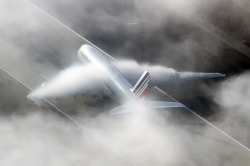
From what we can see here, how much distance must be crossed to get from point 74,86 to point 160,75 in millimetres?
15278

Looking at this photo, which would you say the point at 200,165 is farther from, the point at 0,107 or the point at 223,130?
the point at 0,107

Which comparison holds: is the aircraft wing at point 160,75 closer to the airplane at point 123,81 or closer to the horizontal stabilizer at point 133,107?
the airplane at point 123,81

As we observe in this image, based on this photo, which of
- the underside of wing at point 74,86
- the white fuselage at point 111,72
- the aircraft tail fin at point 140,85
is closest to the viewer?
the aircraft tail fin at point 140,85

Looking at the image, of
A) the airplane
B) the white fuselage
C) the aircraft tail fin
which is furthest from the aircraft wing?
the aircraft tail fin

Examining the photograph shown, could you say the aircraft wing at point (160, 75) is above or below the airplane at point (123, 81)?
above

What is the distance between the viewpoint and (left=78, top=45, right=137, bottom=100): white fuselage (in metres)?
46.5

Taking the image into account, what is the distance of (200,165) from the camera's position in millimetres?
44531

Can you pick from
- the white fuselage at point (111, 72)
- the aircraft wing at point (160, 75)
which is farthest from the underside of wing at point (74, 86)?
the aircraft wing at point (160, 75)

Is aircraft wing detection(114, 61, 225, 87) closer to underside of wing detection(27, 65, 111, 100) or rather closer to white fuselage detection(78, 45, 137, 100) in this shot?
white fuselage detection(78, 45, 137, 100)

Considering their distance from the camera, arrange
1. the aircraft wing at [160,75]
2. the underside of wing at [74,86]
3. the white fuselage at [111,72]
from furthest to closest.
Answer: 1. the aircraft wing at [160,75]
2. the underside of wing at [74,86]
3. the white fuselage at [111,72]

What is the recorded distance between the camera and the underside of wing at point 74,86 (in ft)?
159

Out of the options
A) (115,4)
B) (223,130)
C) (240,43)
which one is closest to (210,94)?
→ (223,130)

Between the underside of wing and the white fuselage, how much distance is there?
1.09 meters

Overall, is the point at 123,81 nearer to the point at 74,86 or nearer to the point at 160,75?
the point at 74,86
